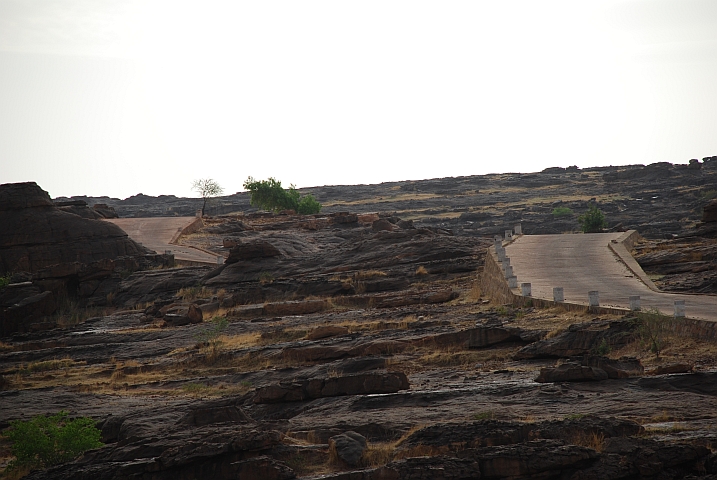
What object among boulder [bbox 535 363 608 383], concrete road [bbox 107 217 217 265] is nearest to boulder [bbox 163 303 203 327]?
concrete road [bbox 107 217 217 265]

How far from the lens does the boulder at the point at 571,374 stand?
14.7 metres

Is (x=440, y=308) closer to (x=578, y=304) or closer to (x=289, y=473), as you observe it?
(x=578, y=304)

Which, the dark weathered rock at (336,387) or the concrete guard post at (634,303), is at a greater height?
the concrete guard post at (634,303)

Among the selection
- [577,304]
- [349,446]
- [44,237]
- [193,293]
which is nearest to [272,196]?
[44,237]

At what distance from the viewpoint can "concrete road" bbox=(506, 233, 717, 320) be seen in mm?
22281

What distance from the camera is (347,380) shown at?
54.1 feet

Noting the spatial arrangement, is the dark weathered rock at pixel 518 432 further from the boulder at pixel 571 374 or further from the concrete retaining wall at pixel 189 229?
the concrete retaining wall at pixel 189 229

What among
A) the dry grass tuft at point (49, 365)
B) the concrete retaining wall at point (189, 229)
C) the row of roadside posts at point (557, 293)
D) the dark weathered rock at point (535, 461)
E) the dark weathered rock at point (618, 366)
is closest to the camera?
the dark weathered rock at point (535, 461)

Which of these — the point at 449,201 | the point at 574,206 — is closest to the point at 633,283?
the point at 574,206

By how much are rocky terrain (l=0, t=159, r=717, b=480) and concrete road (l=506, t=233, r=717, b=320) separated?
4.70 ft

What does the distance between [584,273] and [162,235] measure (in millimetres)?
38232

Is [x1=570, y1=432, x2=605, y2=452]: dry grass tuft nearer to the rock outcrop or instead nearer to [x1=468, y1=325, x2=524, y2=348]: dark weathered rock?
[x1=468, y1=325, x2=524, y2=348]: dark weathered rock

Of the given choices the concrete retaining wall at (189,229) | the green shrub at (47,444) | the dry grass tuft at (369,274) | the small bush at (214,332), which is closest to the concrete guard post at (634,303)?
the green shrub at (47,444)

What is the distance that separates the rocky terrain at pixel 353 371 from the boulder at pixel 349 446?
1.3 inches
